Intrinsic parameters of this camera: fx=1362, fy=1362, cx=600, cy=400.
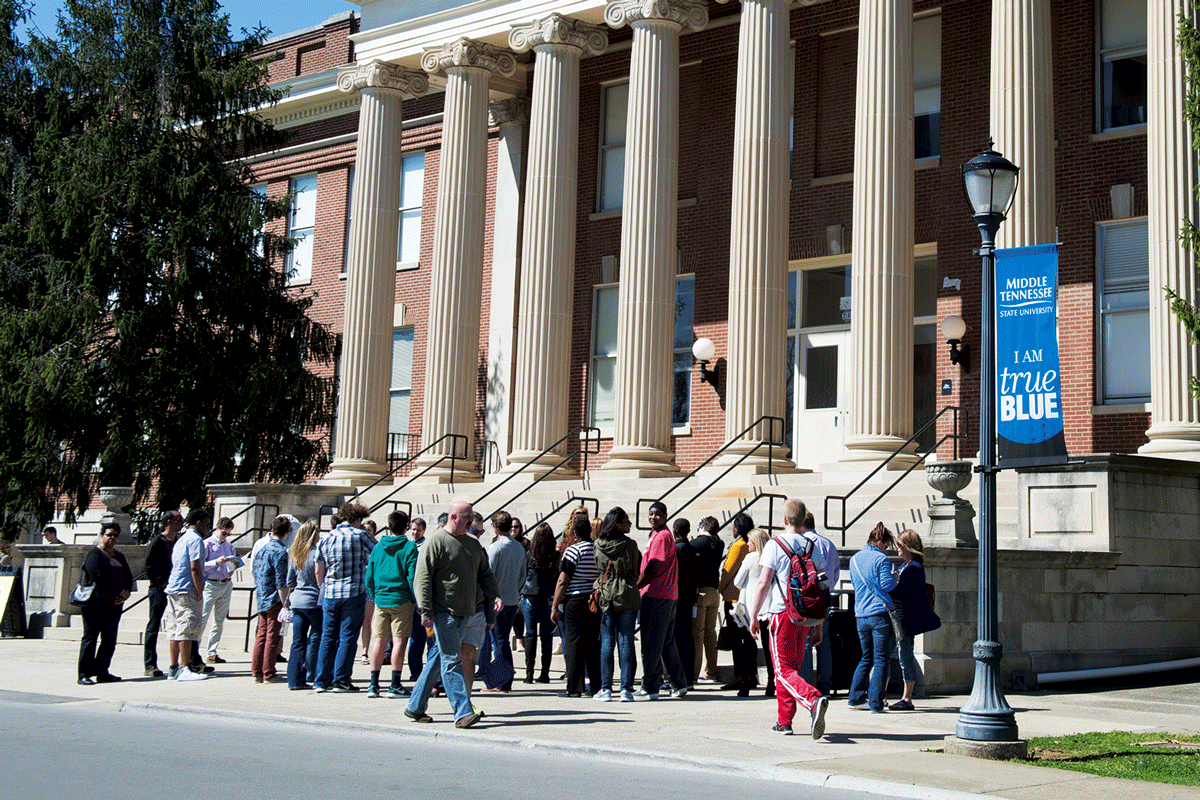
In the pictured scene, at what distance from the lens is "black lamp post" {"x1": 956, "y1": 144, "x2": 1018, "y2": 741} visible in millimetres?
9289

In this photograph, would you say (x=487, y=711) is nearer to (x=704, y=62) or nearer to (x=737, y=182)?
(x=737, y=182)

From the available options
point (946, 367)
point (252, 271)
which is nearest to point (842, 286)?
point (946, 367)

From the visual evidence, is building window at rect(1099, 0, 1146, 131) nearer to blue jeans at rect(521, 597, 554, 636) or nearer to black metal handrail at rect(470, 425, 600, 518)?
black metal handrail at rect(470, 425, 600, 518)

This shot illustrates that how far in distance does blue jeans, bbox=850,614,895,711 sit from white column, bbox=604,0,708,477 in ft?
31.6

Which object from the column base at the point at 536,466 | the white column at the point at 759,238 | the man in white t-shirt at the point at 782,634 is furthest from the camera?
the column base at the point at 536,466

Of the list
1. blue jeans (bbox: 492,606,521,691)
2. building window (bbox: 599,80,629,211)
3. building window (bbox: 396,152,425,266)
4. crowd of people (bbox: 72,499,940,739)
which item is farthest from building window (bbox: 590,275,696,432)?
blue jeans (bbox: 492,606,521,691)

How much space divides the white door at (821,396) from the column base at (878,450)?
400 centimetres

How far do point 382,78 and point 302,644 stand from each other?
615 inches

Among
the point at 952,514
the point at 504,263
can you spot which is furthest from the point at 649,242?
the point at 952,514

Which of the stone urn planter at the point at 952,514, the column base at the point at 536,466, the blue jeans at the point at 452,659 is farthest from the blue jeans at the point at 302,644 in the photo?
the column base at the point at 536,466

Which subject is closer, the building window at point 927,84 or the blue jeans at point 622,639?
the blue jeans at point 622,639

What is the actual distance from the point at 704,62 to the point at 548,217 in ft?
16.1

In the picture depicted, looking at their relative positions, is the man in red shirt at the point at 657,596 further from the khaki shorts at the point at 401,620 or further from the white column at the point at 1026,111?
the white column at the point at 1026,111

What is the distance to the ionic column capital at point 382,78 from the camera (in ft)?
85.5
